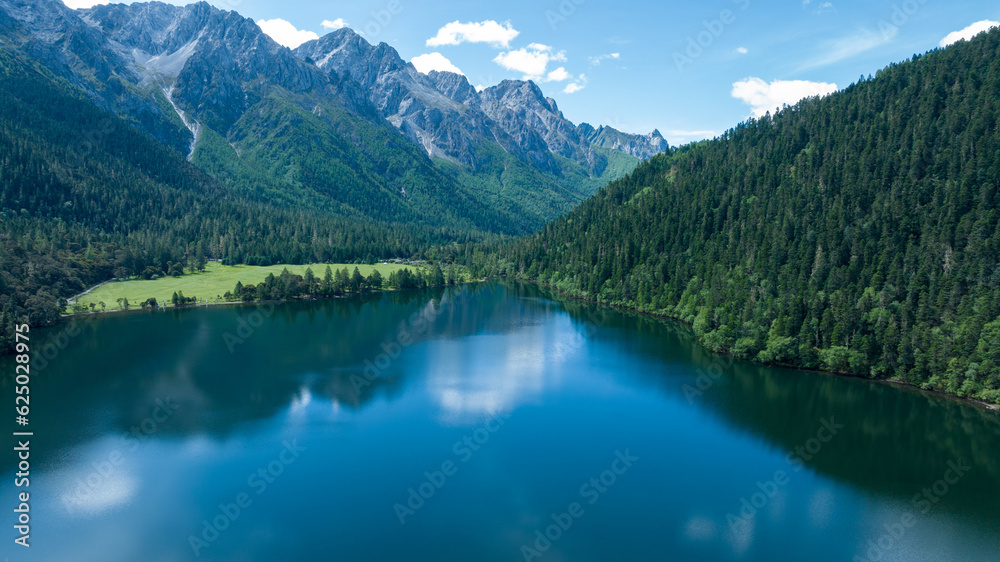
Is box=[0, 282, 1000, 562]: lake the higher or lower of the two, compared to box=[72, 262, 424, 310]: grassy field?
lower

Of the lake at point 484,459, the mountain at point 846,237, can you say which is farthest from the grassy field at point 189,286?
the mountain at point 846,237

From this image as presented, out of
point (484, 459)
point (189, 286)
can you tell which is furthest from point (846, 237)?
point (189, 286)

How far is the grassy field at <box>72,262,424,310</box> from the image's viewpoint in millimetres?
122688

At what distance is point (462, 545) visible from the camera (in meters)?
38.0

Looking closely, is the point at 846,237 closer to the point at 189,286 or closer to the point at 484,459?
the point at 484,459

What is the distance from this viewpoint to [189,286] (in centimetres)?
13762

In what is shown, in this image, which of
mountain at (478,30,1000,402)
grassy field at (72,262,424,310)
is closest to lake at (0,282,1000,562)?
mountain at (478,30,1000,402)

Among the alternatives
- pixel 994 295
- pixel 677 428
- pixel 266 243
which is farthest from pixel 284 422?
pixel 266 243

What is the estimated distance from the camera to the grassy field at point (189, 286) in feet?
403

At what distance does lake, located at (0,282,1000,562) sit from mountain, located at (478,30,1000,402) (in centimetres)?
714

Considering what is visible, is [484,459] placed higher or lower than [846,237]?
lower

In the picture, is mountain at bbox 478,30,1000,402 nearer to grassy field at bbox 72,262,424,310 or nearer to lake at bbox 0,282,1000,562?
lake at bbox 0,282,1000,562

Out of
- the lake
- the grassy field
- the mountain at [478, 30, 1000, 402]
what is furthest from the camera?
the grassy field

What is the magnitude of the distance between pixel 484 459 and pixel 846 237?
271ft
